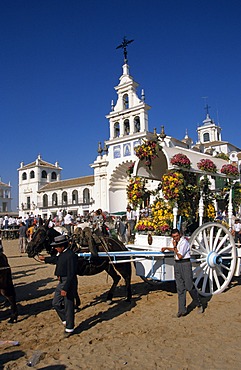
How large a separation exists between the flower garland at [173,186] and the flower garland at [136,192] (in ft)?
4.24

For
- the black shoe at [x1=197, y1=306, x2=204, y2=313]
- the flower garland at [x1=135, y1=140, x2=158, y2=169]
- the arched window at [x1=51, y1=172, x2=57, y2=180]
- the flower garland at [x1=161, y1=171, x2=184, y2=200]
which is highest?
the arched window at [x1=51, y1=172, x2=57, y2=180]

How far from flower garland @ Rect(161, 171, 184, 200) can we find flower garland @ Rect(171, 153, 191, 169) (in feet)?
0.72

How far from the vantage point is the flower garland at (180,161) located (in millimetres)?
6910

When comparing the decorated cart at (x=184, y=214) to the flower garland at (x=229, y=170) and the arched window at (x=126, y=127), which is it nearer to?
the flower garland at (x=229, y=170)

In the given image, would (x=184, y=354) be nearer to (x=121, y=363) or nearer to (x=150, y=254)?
(x=121, y=363)

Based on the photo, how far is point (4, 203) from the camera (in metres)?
71.7

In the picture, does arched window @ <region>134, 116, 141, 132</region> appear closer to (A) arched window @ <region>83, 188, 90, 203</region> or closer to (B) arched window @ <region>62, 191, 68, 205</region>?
(A) arched window @ <region>83, 188, 90, 203</region>

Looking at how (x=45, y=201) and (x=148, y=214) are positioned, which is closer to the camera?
(x=148, y=214)

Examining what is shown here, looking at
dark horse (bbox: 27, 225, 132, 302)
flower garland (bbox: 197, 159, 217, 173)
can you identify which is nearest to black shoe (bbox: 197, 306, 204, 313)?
dark horse (bbox: 27, 225, 132, 302)

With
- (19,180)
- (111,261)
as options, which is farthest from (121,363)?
(19,180)

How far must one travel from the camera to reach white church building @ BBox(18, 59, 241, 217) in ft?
30.2

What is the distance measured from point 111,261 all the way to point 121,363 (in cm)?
241

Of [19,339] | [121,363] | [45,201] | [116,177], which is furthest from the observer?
[45,201]

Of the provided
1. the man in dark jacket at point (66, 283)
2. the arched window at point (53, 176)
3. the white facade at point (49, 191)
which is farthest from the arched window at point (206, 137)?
the man in dark jacket at point (66, 283)
